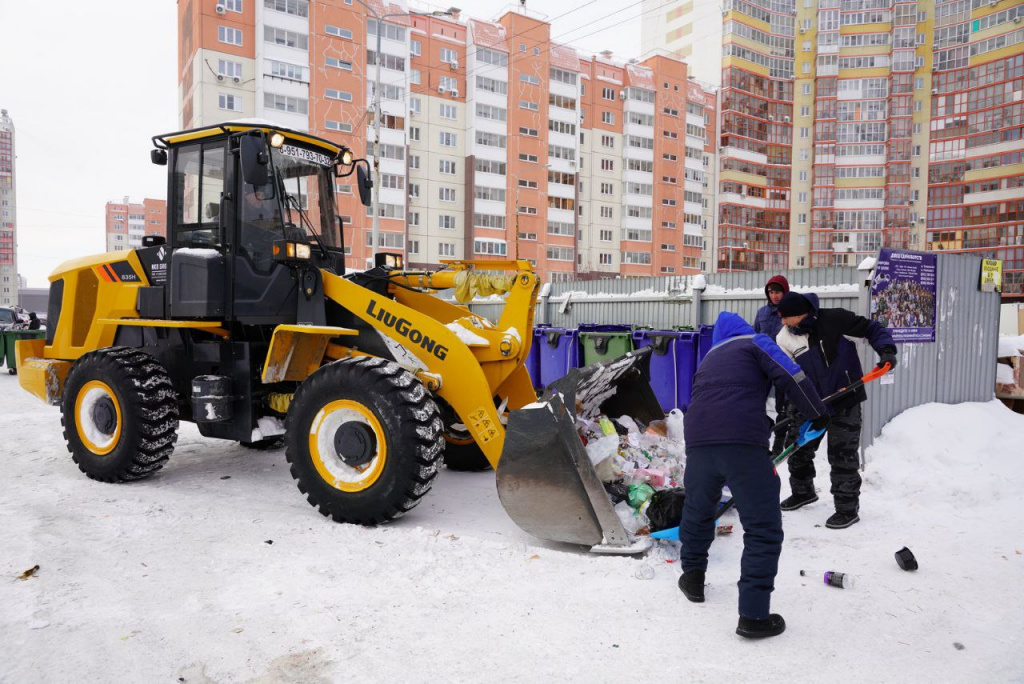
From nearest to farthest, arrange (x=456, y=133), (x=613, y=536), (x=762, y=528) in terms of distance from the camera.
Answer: (x=762, y=528) → (x=613, y=536) → (x=456, y=133)


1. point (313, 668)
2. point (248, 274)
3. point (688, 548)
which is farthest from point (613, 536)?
point (248, 274)

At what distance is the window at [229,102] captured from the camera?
42.5 metres

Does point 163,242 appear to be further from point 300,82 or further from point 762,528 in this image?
point 300,82

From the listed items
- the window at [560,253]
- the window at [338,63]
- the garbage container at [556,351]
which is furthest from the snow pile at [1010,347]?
the window at [560,253]

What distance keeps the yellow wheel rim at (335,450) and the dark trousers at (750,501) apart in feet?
7.88

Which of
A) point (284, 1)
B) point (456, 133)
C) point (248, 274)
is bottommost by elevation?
point (248, 274)

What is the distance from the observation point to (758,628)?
10.9 ft

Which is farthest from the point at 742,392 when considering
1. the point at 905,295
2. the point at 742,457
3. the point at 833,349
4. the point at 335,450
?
the point at 905,295

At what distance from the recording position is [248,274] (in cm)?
587

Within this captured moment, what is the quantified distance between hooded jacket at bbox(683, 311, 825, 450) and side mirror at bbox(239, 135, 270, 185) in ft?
12.0

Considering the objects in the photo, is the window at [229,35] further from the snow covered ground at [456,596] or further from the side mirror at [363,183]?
the snow covered ground at [456,596]

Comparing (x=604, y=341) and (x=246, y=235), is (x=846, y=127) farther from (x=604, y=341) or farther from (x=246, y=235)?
(x=246, y=235)

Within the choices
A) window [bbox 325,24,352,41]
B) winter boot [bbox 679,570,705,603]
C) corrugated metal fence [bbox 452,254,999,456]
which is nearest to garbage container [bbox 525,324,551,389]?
corrugated metal fence [bbox 452,254,999,456]

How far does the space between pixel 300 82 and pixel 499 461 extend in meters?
46.0
